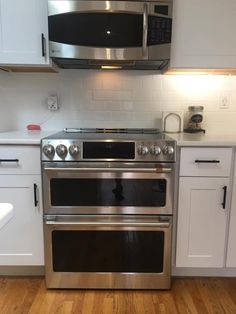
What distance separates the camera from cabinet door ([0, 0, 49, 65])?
5.27 feet

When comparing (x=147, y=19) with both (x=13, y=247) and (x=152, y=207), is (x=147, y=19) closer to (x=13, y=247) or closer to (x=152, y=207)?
(x=152, y=207)

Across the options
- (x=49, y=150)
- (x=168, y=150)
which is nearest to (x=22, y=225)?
(x=49, y=150)

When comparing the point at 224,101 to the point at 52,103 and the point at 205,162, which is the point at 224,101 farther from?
the point at 52,103

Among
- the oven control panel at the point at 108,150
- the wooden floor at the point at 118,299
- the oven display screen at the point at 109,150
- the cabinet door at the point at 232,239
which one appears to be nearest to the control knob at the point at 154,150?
the oven control panel at the point at 108,150

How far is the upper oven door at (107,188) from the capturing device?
1.50m

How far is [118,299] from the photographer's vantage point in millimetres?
1545

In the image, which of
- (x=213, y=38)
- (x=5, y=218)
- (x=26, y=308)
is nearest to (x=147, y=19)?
(x=213, y=38)

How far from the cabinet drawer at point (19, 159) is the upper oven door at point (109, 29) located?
624mm

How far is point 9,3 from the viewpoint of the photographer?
1591 mm

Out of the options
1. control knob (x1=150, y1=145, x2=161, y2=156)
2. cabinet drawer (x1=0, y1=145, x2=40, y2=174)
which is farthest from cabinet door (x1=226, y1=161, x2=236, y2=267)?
cabinet drawer (x1=0, y1=145, x2=40, y2=174)

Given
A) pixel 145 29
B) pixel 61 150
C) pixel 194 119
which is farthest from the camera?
pixel 194 119

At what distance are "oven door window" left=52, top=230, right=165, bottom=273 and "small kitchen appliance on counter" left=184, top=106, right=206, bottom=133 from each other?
869 mm

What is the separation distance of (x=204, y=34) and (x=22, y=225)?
1.68m

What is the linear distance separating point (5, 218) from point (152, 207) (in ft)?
3.61
